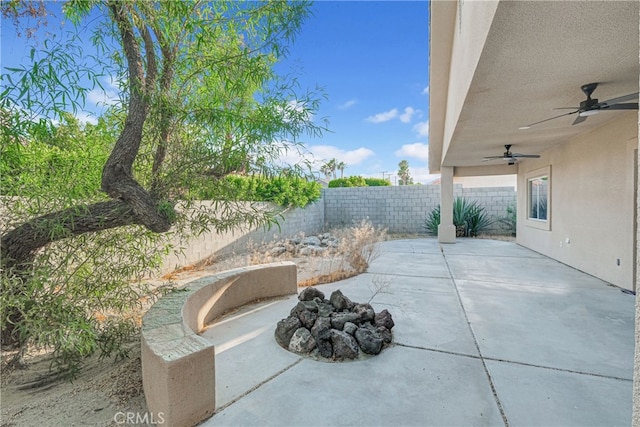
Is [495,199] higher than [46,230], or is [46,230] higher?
[495,199]

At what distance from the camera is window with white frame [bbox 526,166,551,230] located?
7.77 m

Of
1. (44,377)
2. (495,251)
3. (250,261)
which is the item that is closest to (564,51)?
(44,377)

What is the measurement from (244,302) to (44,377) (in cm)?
216

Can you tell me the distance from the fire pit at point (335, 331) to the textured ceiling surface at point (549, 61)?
2.83m

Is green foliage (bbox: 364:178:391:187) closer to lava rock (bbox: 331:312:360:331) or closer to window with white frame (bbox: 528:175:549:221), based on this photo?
window with white frame (bbox: 528:175:549:221)

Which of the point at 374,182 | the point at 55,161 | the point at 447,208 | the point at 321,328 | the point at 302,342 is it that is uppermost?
the point at 374,182

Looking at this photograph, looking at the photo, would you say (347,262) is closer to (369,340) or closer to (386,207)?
(369,340)

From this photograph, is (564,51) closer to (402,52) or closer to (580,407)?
(580,407)

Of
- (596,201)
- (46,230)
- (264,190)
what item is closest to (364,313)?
(46,230)

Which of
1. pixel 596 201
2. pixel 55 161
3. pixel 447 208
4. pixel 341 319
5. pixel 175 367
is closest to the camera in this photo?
pixel 175 367

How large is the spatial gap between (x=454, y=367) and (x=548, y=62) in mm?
2984

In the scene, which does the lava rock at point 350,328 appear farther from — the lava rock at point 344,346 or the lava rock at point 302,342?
the lava rock at point 302,342

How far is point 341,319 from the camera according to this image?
3158 millimetres

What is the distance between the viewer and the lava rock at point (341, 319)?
10.2 ft
